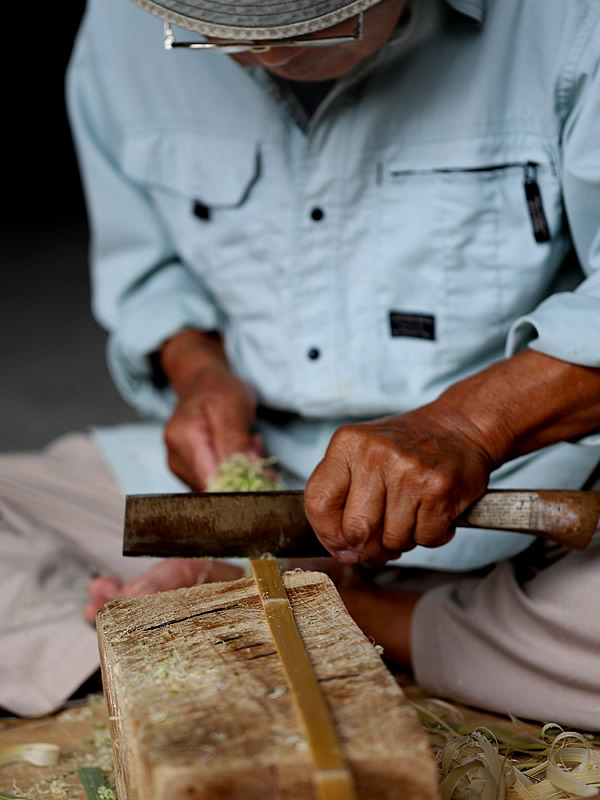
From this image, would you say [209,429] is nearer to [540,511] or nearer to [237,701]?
[540,511]

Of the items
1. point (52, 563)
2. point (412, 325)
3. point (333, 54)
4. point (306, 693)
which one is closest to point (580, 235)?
point (412, 325)

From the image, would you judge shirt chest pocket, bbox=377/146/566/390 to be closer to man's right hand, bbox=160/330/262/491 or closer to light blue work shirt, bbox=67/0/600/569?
light blue work shirt, bbox=67/0/600/569

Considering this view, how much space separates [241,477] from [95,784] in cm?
61

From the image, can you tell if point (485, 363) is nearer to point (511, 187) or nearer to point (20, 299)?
point (511, 187)

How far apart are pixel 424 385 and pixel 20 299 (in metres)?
4.33

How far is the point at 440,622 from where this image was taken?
170cm

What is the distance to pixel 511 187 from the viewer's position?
176 cm

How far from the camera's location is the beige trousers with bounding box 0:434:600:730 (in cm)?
152

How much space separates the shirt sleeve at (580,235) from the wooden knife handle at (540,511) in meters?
0.22

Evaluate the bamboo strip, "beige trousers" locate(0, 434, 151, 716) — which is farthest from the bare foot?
the bamboo strip

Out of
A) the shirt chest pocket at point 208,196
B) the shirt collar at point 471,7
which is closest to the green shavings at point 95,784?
the shirt chest pocket at point 208,196

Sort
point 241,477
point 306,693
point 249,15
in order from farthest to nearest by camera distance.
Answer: point 241,477, point 249,15, point 306,693

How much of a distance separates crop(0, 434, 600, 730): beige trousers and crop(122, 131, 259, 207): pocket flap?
2.45 feet

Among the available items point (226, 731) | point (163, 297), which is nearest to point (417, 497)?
point (226, 731)
